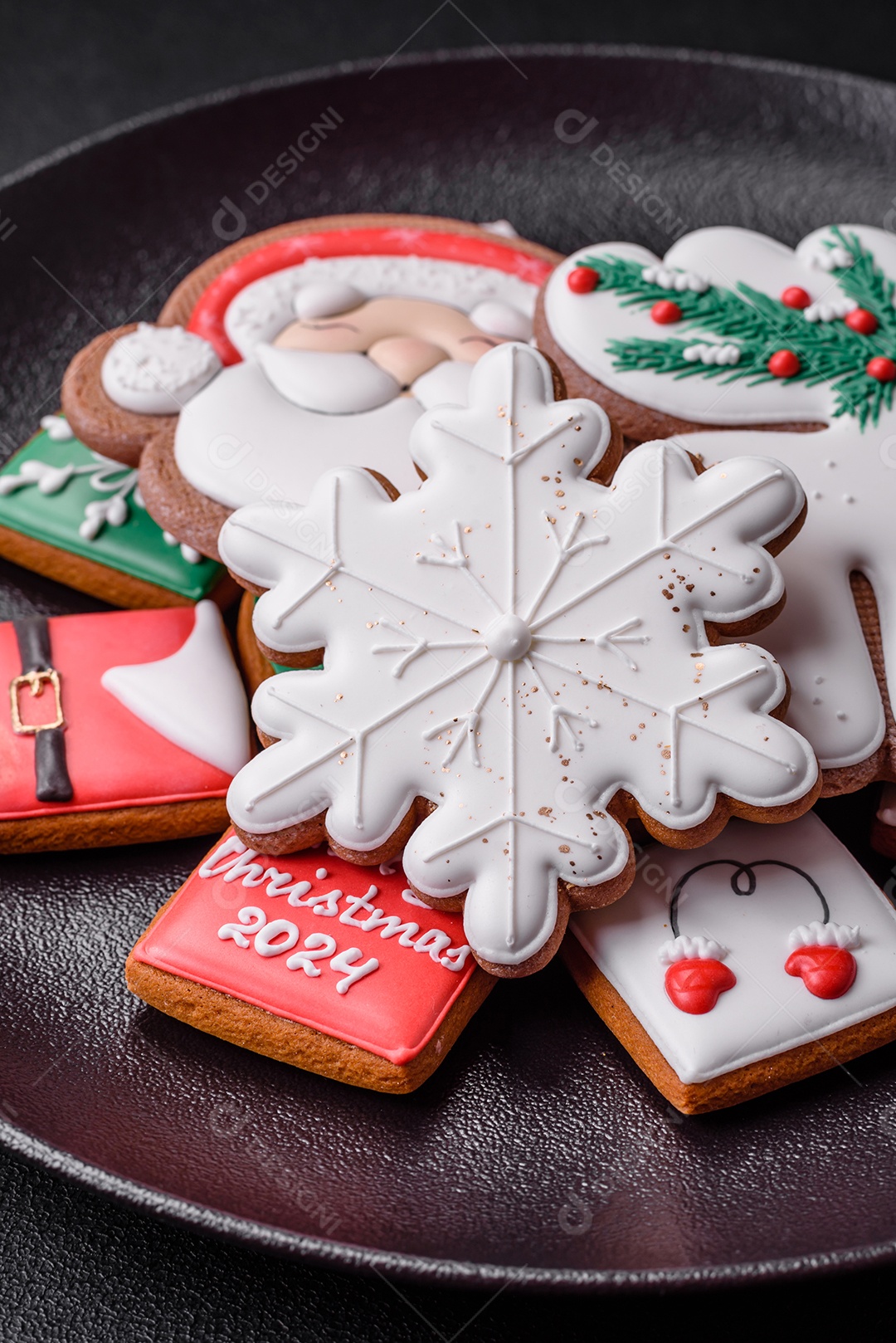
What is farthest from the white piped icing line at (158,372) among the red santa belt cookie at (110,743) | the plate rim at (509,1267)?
the plate rim at (509,1267)

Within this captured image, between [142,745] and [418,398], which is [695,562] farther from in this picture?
[142,745]

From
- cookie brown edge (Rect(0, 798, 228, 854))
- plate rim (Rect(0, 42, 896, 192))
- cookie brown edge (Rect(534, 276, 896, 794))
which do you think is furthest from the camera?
plate rim (Rect(0, 42, 896, 192))

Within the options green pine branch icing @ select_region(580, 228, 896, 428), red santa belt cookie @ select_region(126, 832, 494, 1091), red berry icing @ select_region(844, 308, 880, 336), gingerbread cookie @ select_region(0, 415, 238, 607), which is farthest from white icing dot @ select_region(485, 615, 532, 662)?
red berry icing @ select_region(844, 308, 880, 336)

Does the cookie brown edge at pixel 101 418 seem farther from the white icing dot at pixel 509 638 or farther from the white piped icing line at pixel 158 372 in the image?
the white icing dot at pixel 509 638

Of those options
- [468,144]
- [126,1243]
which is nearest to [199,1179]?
[126,1243]

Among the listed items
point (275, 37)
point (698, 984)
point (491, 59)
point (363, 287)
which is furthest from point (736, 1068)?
point (275, 37)

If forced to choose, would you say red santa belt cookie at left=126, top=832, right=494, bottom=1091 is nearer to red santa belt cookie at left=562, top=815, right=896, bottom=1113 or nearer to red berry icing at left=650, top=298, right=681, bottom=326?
red santa belt cookie at left=562, top=815, right=896, bottom=1113
